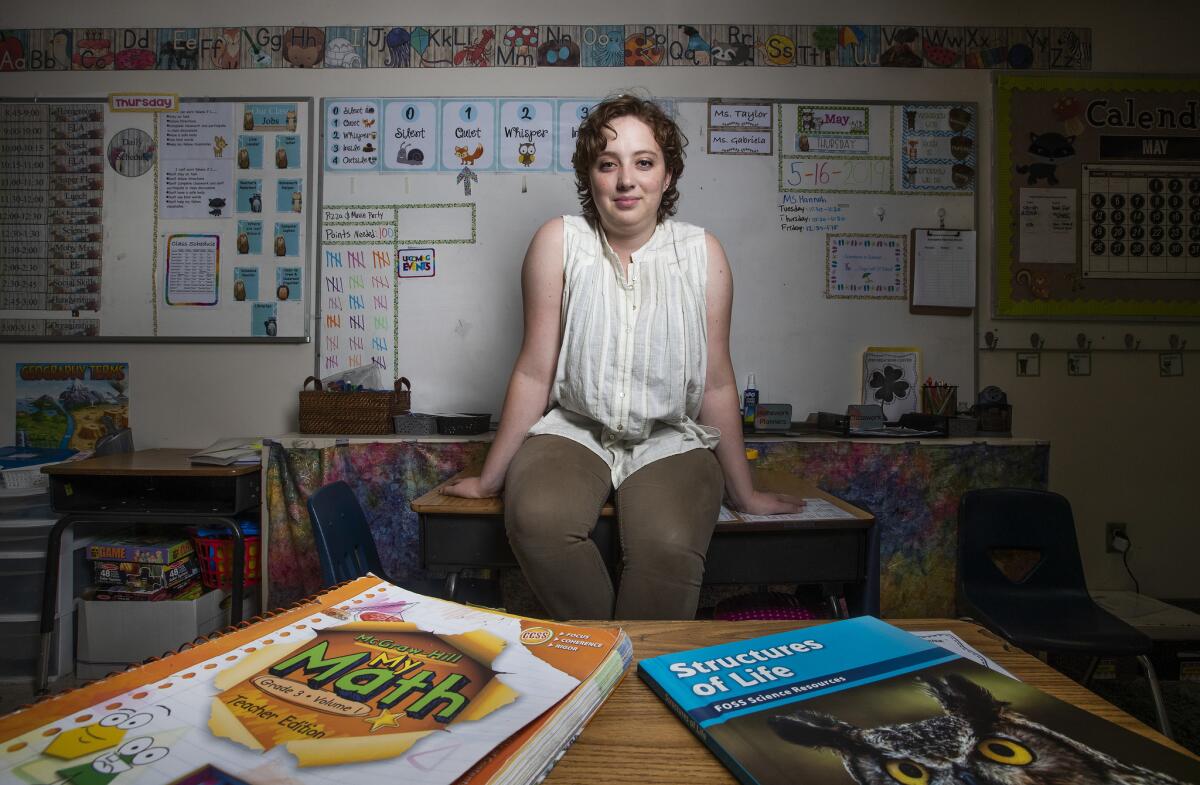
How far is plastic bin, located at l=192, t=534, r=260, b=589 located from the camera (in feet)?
6.67

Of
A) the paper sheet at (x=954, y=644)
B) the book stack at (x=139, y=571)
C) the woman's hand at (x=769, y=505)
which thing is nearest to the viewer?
the paper sheet at (x=954, y=644)

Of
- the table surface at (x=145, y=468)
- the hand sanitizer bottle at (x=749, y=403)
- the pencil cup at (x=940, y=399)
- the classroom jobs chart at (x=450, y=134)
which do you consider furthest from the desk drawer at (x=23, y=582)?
the pencil cup at (x=940, y=399)

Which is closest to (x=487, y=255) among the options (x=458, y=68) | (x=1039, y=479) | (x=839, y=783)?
(x=458, y=68)

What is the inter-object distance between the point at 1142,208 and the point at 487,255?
243 centimetres

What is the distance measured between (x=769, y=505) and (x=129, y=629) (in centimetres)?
192

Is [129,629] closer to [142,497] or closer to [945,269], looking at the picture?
[142,497]

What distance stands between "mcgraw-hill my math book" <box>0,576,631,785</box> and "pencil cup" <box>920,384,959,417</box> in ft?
7.07

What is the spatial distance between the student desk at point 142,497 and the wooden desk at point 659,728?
1682mm

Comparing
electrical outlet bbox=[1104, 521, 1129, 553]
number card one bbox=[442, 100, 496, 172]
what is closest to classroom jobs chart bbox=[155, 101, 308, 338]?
number card one bbox=[442, 100, 496, 172]

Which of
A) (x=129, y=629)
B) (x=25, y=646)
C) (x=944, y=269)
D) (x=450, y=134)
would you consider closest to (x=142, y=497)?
(x=129, y=629)

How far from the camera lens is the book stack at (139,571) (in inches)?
76.8

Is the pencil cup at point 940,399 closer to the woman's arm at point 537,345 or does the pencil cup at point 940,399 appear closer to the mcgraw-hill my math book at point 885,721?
the woman's arm at point 537,345

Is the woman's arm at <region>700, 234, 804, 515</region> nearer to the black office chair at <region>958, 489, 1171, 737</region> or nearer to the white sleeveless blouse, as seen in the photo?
the white sleeveless blouse

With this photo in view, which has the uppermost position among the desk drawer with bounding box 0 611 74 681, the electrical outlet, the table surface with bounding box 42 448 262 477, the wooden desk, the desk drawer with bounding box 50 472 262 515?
the wooden desk
